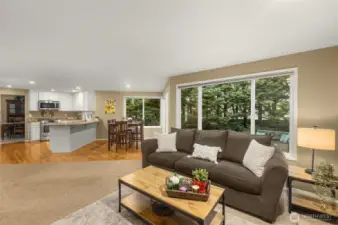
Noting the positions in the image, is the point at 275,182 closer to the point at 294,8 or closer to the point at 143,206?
the point at 143,206

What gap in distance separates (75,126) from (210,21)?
5377 millimetres

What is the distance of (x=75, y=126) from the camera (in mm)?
5277

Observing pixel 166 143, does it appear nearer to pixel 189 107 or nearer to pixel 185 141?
pixel 185 141

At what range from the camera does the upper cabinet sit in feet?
21.3

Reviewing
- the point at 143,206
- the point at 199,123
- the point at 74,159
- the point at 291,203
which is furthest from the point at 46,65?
the point at 291,203

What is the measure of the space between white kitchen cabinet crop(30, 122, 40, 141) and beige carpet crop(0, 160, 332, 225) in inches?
134

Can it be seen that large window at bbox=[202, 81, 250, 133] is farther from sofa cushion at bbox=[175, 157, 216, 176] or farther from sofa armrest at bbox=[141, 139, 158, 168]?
sofa armrest at bbox=[141, 139, 158, 168]

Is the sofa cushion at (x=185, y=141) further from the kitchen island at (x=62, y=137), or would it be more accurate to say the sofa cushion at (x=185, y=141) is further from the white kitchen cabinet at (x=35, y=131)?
the white kitchen cabinet at (x=35, y=131)

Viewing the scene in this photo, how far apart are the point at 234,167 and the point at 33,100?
26.4 feet

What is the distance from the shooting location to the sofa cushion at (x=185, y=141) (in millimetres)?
3172

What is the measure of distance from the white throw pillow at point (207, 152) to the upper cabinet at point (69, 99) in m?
5.71

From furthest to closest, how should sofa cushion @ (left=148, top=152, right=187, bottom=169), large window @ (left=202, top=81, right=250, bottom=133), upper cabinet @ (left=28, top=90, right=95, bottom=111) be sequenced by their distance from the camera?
upper cabinet @ (left=28, top=90, right=95, bottom=111) < large window @ (left=202, top=81, right=250, bottom=133) < sofa cushion @ (left=148, top=152, right=187, bottom=169)

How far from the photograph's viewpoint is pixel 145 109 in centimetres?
724

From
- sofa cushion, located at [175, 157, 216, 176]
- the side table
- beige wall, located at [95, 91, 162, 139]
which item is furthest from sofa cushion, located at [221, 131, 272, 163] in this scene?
beige wall, located at [95, 91, 162, 139]
